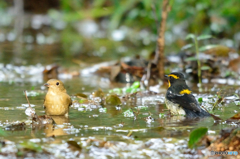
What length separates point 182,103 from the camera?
15.0ft

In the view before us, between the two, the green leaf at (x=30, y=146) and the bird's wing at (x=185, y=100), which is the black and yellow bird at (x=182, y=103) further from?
the green leaf at (x=30, y=146)

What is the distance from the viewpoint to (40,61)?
9.22 metres

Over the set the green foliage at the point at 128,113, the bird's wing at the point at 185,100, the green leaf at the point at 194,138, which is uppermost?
the bird's wing at the point at 185,100

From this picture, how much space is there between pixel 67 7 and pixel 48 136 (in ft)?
48.9

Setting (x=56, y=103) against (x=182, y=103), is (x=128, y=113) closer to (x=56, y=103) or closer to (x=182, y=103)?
(x=182, y=103)

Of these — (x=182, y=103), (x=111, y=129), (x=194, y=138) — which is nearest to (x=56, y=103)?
(x=111, y=129)

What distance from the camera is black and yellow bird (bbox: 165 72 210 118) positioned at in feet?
14.1

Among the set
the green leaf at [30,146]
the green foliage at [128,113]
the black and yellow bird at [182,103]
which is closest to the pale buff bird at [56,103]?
the green foliage at [128,113]

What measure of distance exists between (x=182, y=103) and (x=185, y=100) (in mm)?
68

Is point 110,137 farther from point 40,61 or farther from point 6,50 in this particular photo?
point 6,50

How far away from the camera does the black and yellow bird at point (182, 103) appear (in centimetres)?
430

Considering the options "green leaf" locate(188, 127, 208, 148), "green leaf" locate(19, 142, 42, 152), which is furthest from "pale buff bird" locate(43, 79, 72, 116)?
"green leaf" locate(188, 127, 208, 148)

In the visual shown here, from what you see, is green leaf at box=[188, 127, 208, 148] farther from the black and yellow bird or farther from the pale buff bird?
the pale buff bird

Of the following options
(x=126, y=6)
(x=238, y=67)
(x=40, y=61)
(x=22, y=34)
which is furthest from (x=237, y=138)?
(x=22, y=34)
